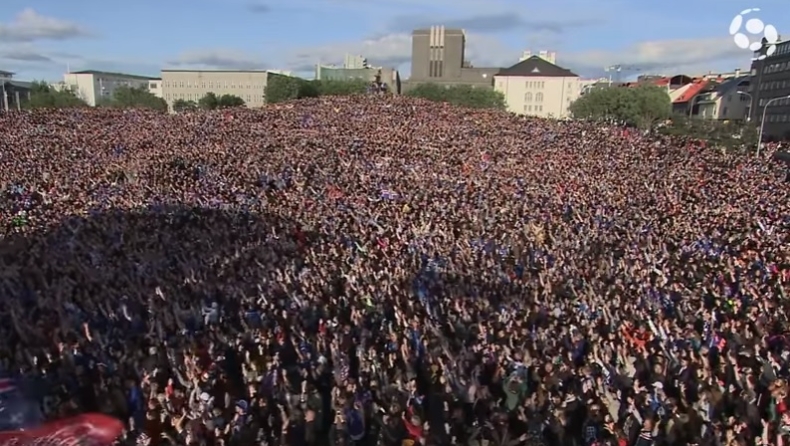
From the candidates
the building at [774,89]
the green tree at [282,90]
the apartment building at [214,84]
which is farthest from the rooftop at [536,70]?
the green tree at [282,90]

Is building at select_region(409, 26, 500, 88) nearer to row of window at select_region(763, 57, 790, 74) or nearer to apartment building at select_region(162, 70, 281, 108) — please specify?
apartment building at select_region(162, 70, 281, 108)

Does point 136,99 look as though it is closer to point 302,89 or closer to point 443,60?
point 302,89

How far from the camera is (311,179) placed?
1856 cm

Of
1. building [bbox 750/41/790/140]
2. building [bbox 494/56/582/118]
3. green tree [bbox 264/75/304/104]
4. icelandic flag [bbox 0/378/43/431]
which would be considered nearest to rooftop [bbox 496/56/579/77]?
building [bbox 494/56/582/118]

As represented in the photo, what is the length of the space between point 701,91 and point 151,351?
73.7 metres

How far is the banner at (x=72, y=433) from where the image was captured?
16.9 ft

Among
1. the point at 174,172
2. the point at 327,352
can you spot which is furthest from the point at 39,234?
the point at 327,352

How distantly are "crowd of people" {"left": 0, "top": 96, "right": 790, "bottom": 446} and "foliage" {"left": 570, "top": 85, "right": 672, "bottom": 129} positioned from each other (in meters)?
32.0

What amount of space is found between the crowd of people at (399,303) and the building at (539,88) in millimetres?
62399

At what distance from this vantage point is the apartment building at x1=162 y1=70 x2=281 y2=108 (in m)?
83.0

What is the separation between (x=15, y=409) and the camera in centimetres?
599

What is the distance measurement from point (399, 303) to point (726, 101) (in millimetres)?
66505

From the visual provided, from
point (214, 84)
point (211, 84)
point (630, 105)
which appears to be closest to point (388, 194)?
point (630, 105)

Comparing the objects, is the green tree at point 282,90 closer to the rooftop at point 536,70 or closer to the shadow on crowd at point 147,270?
the rooftop at point 536,70
